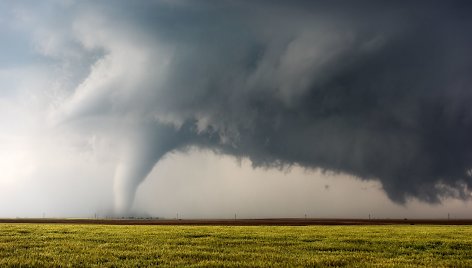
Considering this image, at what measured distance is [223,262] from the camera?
20.4 metres

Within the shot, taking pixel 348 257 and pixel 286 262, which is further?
pixel 348 257

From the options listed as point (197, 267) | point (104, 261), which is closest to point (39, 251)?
point (104, 261)

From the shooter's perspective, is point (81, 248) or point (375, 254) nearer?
point (375, 254)

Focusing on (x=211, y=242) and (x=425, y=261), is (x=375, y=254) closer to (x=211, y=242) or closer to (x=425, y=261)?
(x=425, y=261)

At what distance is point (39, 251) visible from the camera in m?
25.2

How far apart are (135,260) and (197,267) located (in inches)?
159

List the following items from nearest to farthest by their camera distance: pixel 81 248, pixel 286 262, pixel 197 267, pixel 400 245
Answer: pixel 197 267 < pixel 286 262 < pixel 81 248 < pixel 400 245

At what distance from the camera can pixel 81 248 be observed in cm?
2695

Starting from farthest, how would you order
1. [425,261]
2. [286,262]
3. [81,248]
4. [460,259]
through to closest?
[81,248]
[460,259]
[425,261]
[286,262]

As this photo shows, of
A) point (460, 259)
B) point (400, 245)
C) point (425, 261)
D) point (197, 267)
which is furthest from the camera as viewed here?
point (400, 245)

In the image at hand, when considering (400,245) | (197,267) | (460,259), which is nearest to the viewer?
(197,267)

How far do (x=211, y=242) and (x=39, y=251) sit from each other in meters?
12.0

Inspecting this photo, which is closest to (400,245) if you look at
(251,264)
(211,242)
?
(211,242)

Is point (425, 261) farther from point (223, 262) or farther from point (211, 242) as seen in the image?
point (211, 242)
